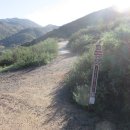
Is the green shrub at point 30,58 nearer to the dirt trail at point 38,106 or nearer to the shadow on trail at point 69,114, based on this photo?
the dirt trail at point 38,106

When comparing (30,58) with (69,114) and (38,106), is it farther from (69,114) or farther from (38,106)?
(69,114)

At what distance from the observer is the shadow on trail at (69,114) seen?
9695mm

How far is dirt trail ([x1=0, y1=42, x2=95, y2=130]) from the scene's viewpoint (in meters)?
9.76

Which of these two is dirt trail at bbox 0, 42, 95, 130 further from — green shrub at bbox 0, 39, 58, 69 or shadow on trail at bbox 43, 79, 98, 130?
green shrub at bbox 0, 39, 58, 69

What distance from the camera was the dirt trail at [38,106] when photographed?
976 centimetres

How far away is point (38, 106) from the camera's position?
11383 mm

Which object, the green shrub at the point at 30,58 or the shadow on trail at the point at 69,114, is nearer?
the shadow on trail at the point at 69,114

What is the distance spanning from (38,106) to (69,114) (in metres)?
1.36

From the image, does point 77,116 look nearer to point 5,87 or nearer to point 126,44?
point 126,44

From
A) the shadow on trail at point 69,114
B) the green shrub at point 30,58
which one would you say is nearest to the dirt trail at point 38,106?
the shadow on trail at point 69,114

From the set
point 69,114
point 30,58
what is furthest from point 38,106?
point 30,58

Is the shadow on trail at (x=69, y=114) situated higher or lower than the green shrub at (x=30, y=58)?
higher

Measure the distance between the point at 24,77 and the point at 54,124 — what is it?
757cm

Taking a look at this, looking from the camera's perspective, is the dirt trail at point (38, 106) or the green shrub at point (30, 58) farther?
the green shrub at point (30, 58)
